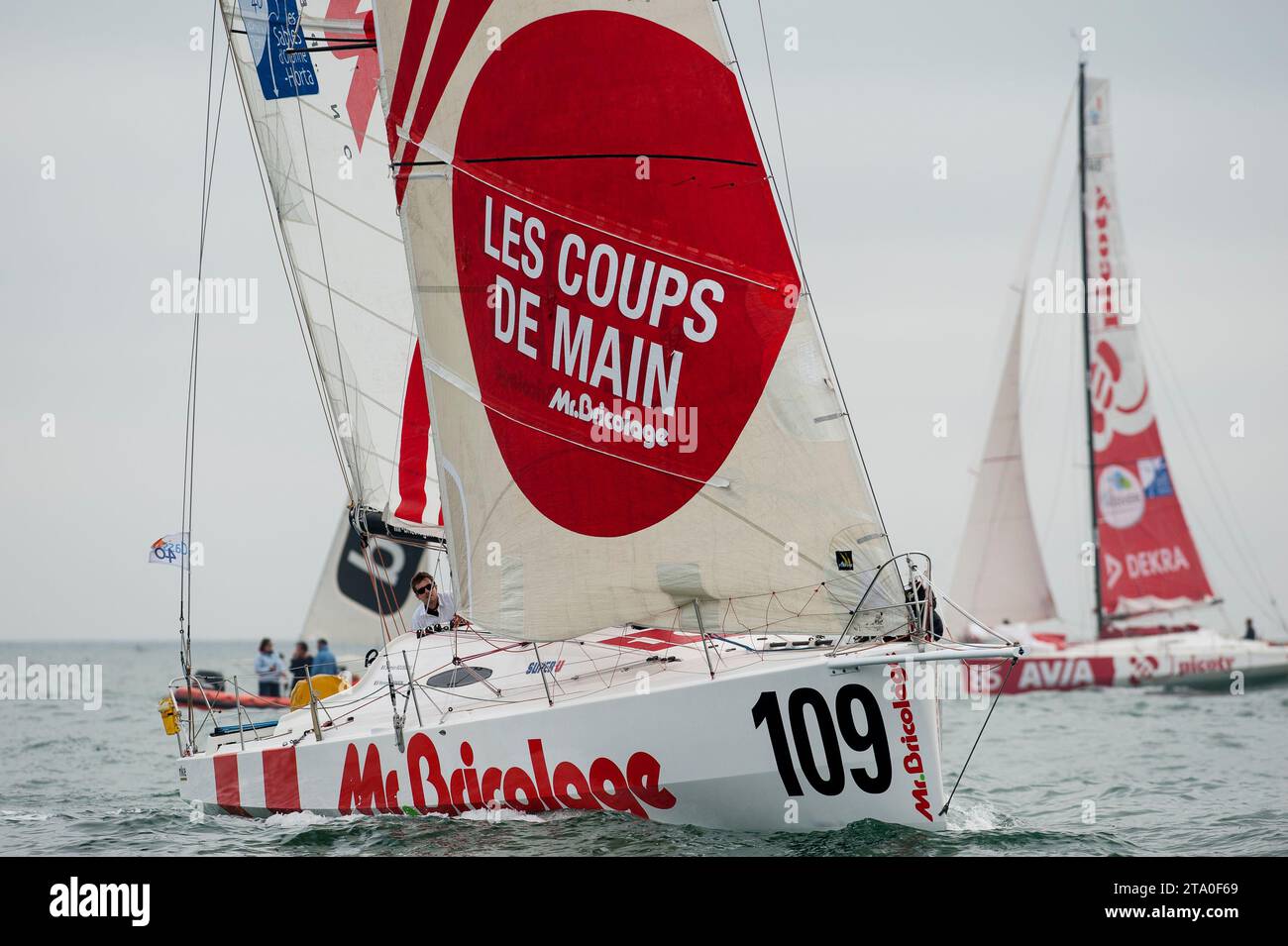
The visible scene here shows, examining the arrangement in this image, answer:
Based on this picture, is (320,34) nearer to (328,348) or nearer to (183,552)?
(328,348)

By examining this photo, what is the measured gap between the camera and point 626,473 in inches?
368

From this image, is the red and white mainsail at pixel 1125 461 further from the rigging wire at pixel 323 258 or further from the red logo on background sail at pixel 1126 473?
the rigging wire at pixel 323 258

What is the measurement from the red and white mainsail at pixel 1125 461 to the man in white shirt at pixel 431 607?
780 inches

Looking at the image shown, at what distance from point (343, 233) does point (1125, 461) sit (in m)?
20.7

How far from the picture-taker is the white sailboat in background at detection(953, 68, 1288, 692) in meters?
29.0

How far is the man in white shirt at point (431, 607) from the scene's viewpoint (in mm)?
12062

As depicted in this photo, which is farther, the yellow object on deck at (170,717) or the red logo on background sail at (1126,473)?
the red logo on background sail at (1126,473)

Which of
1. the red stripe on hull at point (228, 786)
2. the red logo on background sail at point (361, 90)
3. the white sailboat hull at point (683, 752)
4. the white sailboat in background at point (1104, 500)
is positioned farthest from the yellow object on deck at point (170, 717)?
the white sailboat in background at point (1104, 500)

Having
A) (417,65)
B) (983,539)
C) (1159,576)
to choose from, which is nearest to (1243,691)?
(1159,576)

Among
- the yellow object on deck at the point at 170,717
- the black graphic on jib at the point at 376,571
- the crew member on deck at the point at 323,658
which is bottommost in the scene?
the crew member on deck at the point at 323,658

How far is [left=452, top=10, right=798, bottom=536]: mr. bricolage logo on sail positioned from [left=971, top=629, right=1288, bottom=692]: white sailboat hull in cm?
1831

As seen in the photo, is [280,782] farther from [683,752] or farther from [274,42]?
[274,42]

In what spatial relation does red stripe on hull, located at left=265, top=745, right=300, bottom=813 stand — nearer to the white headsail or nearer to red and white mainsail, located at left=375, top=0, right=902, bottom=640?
red and white mainsail, located at left=375, top=0, right=902, bottom=640

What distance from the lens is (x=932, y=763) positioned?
320 inches
